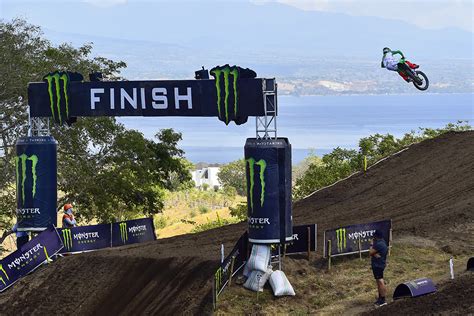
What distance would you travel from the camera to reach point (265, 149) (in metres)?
20.8

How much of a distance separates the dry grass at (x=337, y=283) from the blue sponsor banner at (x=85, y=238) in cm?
697

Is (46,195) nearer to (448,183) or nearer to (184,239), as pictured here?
(184,239)

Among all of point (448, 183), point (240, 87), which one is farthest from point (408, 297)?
point (448, 183)

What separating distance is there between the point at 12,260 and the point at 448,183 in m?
15.8

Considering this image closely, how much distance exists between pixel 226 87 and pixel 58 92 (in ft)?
16.2

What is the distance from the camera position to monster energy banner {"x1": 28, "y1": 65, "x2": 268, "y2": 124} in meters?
21.8

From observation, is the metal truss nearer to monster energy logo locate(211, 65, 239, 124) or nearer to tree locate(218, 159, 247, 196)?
monster energy logo locate(211, 65, 239, 124)

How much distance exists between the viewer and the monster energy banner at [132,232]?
27.4 meters

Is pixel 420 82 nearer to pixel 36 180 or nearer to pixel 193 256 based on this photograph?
pixel 193 256

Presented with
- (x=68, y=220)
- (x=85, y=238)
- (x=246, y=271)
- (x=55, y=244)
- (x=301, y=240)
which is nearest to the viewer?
(x=246, y=271)

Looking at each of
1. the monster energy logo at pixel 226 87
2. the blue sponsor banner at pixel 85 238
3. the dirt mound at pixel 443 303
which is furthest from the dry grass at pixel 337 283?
the blue sponsor banner at pixel 85 238

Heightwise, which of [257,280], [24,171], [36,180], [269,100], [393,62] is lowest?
[257,280]

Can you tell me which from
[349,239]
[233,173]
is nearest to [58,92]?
[349,239]

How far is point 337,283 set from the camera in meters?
21.1
